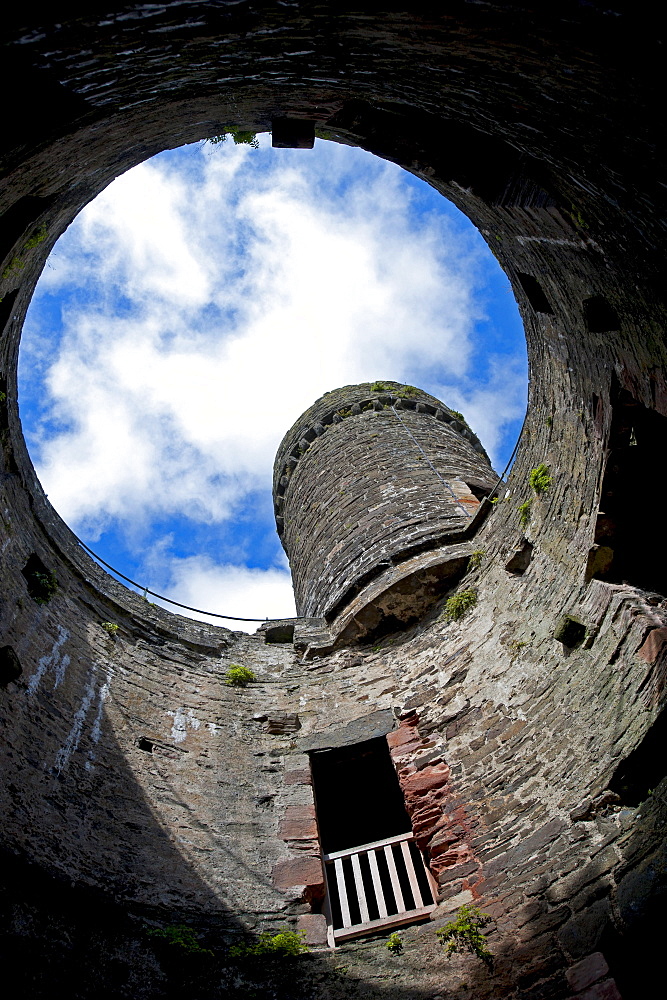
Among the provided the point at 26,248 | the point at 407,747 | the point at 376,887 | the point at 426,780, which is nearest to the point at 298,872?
the point at 376,887

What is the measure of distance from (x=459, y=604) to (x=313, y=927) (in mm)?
3872

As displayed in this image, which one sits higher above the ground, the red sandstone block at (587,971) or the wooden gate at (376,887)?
the wooden gate at (376,887)

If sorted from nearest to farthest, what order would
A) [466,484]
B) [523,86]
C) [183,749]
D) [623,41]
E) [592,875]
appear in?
[623,41], [523,86], [592,875], [183,749], [466,484]

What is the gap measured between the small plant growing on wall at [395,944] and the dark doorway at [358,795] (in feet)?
Answer: 7.56

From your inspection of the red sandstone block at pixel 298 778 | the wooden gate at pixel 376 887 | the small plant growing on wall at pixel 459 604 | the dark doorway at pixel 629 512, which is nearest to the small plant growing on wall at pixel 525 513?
the small plant growing on wall at pixel 459 604

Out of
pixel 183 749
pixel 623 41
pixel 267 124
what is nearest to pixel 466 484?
pixel 183 749

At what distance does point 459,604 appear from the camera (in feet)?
Answer: 25.8

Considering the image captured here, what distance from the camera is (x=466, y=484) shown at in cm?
1130

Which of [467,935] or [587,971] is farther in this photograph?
[467,935]

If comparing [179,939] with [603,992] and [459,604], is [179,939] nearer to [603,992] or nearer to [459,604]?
[603,992]

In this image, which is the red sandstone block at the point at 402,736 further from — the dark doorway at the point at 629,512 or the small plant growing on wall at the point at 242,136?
the small plant growing on wall at the point at 242,136

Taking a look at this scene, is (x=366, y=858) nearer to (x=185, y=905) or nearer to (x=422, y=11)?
(x=185, y=905)

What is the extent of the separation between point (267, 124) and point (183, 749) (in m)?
5.93

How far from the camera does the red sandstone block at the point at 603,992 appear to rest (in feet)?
11.9
